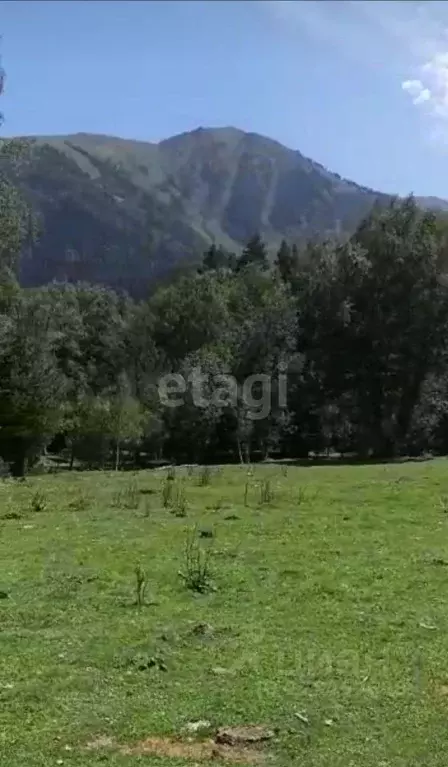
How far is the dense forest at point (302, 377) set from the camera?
42438 mm

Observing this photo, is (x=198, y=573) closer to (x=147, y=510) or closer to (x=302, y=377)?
(x=147, y=510)

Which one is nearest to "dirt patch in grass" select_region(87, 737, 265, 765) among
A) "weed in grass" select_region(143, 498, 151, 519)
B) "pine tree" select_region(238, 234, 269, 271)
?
"weed in grass" select_region(143, 498, 151, 519)

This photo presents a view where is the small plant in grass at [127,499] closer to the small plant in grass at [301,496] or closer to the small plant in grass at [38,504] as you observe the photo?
the small plant in grass at [38,504]

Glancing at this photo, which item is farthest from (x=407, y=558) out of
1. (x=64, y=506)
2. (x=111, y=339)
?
(x=111, y=339)

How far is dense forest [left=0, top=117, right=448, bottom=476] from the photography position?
139 ft

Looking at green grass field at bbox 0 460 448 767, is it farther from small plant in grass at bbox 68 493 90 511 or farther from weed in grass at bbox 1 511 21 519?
small plant in grass at bbox 68 493 90 511

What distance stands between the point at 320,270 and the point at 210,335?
10190mm

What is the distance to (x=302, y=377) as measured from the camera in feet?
152

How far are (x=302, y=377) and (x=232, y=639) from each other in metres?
39.5

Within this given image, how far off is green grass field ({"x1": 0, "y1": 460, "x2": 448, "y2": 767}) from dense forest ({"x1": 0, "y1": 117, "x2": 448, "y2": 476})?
2862cm

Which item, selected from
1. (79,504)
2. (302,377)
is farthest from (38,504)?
(302,377)

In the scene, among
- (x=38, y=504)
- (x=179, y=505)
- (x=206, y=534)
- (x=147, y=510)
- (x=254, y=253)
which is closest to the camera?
(x=206, y=534)

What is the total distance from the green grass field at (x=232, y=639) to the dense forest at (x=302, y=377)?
28619 mm

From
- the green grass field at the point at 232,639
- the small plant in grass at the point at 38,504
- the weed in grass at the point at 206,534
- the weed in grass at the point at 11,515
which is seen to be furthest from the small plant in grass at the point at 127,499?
the weed in grass at the point at 206,534
